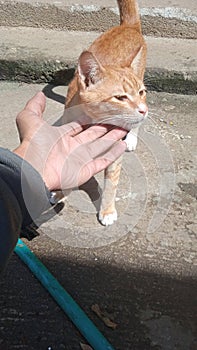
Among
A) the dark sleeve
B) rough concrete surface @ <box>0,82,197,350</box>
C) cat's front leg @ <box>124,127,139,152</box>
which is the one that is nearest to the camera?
the dark sleeve

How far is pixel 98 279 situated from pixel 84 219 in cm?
36

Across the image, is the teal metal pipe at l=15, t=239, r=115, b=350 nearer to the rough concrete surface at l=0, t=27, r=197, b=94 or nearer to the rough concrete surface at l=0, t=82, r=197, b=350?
the rough concrete surface at l=0, t=82, r=197, b=350

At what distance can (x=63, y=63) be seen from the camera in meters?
3.30

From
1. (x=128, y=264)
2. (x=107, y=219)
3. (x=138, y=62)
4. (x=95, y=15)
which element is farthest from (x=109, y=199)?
(x=95, y=15)

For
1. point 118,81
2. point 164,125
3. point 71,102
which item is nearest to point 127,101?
point 118,81

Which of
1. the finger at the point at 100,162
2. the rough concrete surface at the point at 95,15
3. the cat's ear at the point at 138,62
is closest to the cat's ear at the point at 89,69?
the cat's ear at the point at 138,62

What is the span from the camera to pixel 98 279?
2.06m

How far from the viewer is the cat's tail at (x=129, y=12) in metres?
2.80

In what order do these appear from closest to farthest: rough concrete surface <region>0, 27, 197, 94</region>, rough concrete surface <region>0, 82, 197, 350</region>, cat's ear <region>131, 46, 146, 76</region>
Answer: rough concrete surface <region>0, 82, 197, 350</region> < cat's ear <region>131, 46, 146, 76</region> < rough concrete surface <region>0, 27, 197, 94</region>

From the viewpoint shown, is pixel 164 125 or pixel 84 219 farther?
pixel 164 125

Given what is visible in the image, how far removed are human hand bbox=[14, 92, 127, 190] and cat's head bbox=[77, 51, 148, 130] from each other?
273mm

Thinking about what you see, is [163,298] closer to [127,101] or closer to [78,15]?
[127,101]

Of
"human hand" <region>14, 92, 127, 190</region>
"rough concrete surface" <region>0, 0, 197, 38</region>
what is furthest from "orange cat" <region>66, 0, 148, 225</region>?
"rough concrete surface" <region>0, 0, 197, 38</region>

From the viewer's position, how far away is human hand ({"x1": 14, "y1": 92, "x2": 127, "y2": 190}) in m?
1.52
